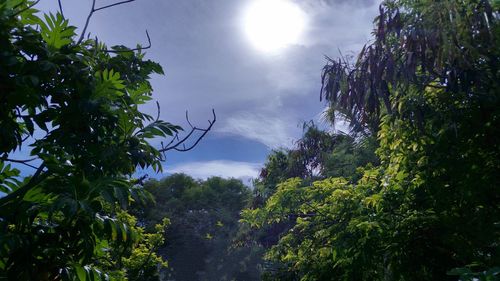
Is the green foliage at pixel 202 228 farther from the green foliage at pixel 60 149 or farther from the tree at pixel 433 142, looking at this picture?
the green foliage at pixel 60 149

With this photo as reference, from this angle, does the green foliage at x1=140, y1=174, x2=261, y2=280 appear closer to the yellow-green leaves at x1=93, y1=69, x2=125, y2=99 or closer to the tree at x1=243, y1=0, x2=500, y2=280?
the tree at x1=243, y1=0, x2=500, y2=280

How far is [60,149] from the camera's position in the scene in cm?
323

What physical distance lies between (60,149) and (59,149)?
0.04 ft

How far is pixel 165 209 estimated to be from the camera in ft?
111

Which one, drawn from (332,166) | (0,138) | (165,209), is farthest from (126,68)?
(165,209)

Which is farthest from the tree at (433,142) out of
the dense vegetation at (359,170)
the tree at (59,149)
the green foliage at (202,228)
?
the green foliage at (202,228)

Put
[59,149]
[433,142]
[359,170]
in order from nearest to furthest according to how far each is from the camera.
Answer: [59,149] < [433,142] < [359,170]

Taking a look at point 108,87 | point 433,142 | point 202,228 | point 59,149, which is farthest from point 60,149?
point 202,228

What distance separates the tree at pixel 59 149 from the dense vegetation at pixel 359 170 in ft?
0.03

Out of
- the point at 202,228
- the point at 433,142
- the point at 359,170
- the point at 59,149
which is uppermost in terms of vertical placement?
the point at 202,228

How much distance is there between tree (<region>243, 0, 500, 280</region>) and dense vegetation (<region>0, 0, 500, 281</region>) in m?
0.02

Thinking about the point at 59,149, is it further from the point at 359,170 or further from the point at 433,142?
the point at 359,170

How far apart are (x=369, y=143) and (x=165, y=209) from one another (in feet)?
80.6

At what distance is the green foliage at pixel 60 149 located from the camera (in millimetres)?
2840
